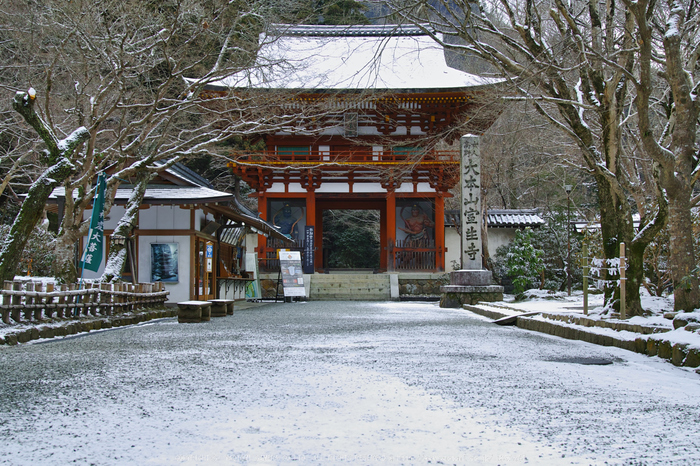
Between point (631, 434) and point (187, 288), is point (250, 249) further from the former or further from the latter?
point (631, 434)

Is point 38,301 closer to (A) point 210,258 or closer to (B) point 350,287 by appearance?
(A) point 210,258

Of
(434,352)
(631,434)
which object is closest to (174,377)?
(434,352)

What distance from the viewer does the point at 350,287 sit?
21922mm

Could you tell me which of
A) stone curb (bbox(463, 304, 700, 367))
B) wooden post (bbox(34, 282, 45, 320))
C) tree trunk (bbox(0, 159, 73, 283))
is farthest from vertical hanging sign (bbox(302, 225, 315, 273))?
wooden post (bbox(34, 282, 45, 320))

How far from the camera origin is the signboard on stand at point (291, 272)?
63.6ft

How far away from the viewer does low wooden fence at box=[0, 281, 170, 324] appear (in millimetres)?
6902

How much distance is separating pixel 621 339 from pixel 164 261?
1164cm

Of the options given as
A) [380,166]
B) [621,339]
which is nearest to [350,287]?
[380,166]

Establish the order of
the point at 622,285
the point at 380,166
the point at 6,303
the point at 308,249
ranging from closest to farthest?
1. the point at 6,303
2. the point at 622,285
3. the point at 380,166
4. the point at 308,249

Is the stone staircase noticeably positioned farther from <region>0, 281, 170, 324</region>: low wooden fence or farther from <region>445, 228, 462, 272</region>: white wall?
<region>0, 281, 170, 324</region>: low wooden fence

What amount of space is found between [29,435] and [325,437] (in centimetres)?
139

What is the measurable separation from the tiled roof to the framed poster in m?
12.2

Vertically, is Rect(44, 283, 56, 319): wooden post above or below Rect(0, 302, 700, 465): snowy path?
above

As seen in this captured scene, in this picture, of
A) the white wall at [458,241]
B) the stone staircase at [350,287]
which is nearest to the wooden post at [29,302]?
the stone staircase at [350,287]
